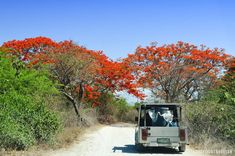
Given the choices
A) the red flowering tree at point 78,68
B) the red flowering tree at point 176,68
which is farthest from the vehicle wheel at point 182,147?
the red flowering tree at point 176,68

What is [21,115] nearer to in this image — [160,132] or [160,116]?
[160,132]

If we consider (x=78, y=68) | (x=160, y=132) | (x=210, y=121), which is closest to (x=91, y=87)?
(x=78, y=68)

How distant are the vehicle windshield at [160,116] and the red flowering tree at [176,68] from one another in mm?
18837

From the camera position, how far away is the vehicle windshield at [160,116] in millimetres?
15711

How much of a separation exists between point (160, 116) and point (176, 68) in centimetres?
2013

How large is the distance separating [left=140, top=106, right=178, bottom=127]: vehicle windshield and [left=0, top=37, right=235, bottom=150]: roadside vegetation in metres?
2.20

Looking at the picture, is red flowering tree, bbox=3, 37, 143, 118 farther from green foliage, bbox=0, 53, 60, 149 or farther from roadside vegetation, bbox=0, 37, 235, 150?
green foliage, bbox=0, 53, 60, 149

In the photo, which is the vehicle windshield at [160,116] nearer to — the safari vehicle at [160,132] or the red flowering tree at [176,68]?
the safari vehicle at [160,132]

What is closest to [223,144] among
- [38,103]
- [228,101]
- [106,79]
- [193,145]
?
[193,145]

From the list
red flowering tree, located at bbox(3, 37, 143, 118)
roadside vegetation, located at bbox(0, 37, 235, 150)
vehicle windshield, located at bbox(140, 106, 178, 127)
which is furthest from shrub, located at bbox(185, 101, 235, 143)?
red flowering tree, located at bbox(3, 37, 143, 118)

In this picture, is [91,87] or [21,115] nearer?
[21,115]

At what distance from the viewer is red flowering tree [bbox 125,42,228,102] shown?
35375mm

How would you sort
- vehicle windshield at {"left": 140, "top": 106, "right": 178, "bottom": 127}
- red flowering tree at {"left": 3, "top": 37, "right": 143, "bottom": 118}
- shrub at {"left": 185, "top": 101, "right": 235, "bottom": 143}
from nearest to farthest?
vehicle windshield at {"left": 140, "top": 106, "right": 178, "bottom": 127}
shrub at {"left": 185, "top": 101, "right": 235, "bottom": 143}
red flowering tree at {"left": 3, "top": 37, "right": 143, "bottom": 118}

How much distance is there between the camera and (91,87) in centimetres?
3303
